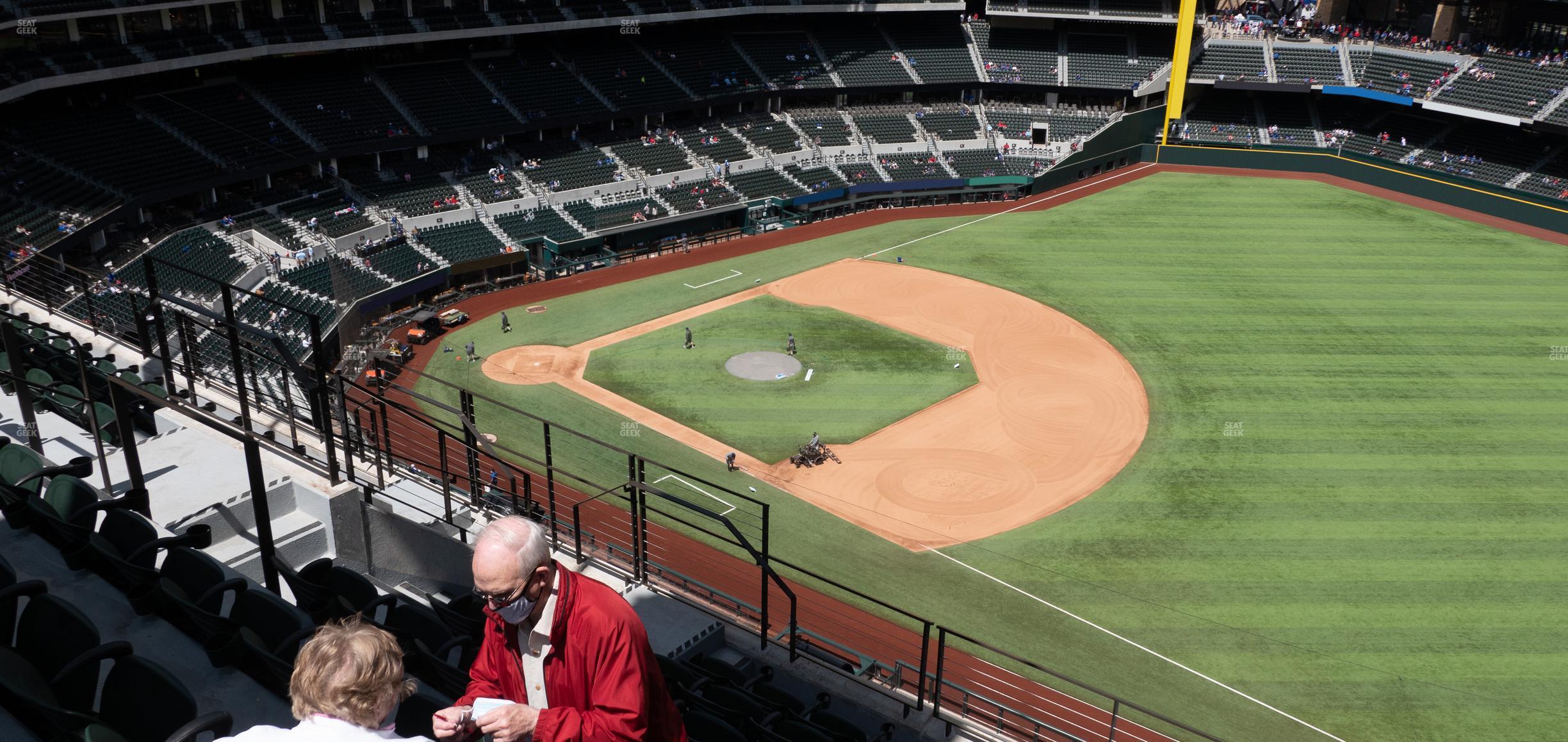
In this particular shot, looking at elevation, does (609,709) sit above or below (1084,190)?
above

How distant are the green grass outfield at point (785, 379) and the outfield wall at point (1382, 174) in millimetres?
25384

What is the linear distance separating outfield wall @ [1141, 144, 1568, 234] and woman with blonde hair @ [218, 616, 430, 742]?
52916 millimetres

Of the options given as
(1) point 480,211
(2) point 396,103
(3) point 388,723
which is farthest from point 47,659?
(2) point 396,103

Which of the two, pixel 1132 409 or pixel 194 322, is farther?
pixel 1132 409

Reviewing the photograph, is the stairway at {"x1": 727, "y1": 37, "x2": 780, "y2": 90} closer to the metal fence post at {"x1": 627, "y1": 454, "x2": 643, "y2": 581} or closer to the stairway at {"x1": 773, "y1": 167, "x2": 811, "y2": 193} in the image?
the stairway at {"x1": 773, "y1": 167, "x2": 811, "y2": 193}

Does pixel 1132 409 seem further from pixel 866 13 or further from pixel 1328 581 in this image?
pixel 866 13

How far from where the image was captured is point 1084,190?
54281 millimetres

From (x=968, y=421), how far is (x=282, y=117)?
95.2ft

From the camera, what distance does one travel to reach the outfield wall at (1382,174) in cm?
4762

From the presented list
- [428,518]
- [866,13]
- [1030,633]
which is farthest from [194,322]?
[866,13]

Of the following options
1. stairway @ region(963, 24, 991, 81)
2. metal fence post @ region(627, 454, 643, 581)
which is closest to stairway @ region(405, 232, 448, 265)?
metal fence post @ region(627, 454, 643, 581)

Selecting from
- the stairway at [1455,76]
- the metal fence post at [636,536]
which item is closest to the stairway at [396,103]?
the metal fence post at [636,536]

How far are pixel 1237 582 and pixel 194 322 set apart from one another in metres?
20.8

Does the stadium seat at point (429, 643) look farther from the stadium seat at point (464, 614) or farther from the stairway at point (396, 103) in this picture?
the stairway at point (396, 103)
